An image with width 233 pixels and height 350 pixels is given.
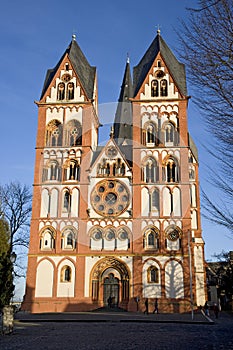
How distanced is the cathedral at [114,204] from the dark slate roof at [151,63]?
14 cm

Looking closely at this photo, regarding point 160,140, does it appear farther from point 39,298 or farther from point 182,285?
point 39,298

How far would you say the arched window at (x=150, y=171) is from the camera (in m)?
38.3

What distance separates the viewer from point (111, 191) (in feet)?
125

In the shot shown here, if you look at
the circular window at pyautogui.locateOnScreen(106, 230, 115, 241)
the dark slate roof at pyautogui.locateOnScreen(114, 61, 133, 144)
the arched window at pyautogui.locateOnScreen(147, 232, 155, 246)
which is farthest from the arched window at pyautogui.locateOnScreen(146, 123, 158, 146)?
the circular window at pyautogui.locateOnScreen(106, 230, 115, 241)

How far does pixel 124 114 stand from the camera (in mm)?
48969

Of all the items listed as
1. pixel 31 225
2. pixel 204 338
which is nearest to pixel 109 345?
pixel 204 338

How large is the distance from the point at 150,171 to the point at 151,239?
243 inches

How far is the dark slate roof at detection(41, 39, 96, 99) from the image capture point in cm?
4288

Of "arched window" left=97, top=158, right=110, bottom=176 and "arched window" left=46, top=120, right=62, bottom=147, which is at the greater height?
"arched window" left=46, top=120, right=62, bottom=147

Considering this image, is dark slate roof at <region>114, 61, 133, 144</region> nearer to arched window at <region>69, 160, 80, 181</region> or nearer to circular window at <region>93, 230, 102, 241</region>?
arched window at <region>69, 160, 80, 181</region>

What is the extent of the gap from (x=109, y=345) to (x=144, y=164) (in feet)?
82.8

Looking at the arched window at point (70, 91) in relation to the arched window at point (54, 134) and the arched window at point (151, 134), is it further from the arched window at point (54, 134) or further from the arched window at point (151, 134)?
the arched window at point (151, 134)

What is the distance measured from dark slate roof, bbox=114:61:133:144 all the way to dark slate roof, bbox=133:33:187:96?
4.41m

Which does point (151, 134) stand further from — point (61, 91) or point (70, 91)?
point (61, 91)
